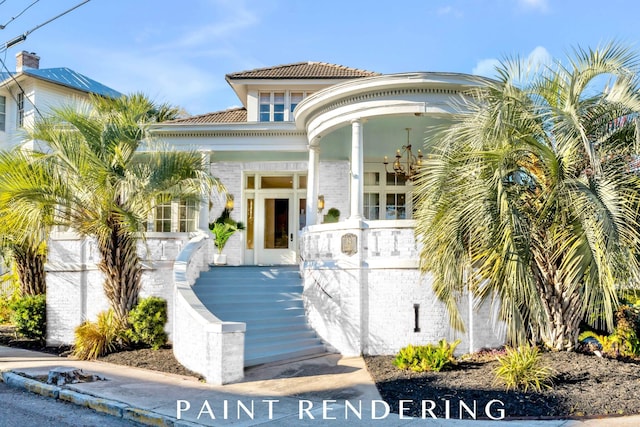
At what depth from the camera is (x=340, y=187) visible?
53.9ft

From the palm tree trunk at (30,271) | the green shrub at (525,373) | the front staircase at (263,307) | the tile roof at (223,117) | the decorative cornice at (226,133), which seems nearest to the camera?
the green shrub at (525,373)

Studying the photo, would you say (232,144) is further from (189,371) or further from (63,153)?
(189,371)

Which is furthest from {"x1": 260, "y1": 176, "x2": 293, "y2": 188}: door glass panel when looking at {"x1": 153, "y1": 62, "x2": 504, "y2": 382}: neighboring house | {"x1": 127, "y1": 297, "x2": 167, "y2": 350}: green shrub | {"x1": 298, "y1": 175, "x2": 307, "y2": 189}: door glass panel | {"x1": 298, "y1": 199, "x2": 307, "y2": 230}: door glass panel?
{"x1": 127, "y1": 297, "x2": 167, "y2": 350}: green shrub

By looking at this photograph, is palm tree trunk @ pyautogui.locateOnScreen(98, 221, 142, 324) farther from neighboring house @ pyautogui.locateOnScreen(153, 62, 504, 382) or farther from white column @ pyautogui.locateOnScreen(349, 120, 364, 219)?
white column @ pyautogui.locateOnScreen(349, 120, 364, 219)

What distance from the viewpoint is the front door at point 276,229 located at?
54.0 feet

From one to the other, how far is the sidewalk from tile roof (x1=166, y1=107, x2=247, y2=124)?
824 centimetres

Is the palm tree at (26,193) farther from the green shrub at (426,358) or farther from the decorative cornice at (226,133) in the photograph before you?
the green shrub at (426,358)

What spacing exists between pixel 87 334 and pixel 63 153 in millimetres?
3422

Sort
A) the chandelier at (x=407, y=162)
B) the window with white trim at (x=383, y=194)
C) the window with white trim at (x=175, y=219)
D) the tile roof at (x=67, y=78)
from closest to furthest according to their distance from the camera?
the chandelier at (x=407, y=162)
the window with white trim at (x=383, y=194)
the window with white trim at (x=175, y=219)
the tile roof at (x=67, y=78)

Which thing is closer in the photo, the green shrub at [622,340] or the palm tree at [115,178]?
the green shrub at [622,340]

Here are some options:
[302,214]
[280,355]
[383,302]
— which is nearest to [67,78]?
[302,214]

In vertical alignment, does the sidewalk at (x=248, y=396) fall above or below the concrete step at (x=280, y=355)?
below

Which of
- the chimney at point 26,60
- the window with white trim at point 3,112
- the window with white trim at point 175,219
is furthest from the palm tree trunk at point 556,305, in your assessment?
the chimney at point 26,60

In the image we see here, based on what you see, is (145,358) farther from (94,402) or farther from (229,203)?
(229,203)
